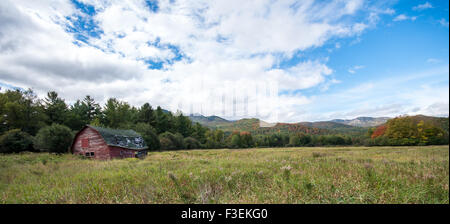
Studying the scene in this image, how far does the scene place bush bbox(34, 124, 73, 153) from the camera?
2619cm

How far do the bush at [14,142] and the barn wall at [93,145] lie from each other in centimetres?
847

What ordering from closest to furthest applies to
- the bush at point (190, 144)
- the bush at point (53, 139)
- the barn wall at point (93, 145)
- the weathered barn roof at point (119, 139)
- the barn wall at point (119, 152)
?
the barn wall at point (93, 145) → the barn wall at point (119, 152) → the weathered barn roof at point (119, 139) → the bush at point (53, 139) → the bush at point (190, 144)

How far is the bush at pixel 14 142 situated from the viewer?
81.1 feet

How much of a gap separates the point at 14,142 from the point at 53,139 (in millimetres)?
5164

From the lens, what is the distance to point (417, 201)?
3.24 metres

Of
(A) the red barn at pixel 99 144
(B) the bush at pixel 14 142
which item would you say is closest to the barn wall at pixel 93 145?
(A) the red barn at pixel 99 144

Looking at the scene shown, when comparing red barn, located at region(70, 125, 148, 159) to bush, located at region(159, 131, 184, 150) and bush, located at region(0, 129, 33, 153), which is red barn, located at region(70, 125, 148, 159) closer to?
bush, located at region(0, 129, 33, 153)

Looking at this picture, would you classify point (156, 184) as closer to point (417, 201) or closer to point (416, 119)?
point (417, 201)

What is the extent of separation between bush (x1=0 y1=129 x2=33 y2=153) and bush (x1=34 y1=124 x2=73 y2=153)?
2.14m

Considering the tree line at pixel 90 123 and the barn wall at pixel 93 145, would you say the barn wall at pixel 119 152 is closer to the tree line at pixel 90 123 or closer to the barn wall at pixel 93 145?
the barn wall at pixel 93 145

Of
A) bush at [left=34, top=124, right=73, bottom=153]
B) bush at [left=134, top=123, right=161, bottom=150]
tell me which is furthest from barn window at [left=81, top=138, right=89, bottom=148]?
bush at [left=134, top=123, right=161, bottom=150]
